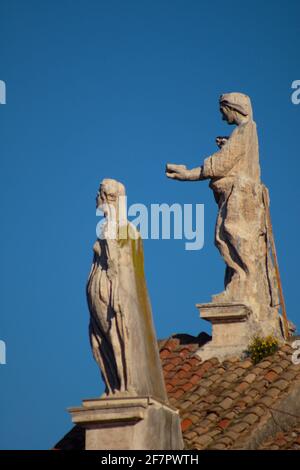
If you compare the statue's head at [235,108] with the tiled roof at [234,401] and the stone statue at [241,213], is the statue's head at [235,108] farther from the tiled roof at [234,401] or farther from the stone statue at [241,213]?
the tiled roof at [234,401]

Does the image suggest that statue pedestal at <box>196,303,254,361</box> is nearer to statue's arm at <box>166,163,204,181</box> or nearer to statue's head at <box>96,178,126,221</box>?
statue's arm at <box>166,163,204,181</box>

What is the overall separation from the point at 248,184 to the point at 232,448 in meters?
5.93

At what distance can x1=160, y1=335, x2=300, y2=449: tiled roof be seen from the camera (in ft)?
81.0

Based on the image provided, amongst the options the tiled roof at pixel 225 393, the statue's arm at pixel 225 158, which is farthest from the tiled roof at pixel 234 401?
the statue's arm at pixel 225 158

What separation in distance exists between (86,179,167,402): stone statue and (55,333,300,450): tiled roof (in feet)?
4.94

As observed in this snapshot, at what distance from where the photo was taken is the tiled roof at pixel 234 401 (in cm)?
2464

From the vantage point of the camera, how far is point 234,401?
2589 cm

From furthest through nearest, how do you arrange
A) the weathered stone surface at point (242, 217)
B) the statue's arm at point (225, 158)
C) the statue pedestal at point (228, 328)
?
the statue's arm at point (225, 158) < the weathered stone surface at point (242, 217) < the statue pedestal at point (228, 328)

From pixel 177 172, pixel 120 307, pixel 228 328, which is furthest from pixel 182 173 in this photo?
pixel 120 307

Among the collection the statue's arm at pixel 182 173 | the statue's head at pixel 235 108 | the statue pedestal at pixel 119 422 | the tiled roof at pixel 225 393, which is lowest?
the statue pedestal at pixel 119 422

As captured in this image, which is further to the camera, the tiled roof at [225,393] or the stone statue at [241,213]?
the stone statue at [241,213]

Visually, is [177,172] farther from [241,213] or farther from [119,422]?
[119,422]

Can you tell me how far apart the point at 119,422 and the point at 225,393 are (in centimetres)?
383

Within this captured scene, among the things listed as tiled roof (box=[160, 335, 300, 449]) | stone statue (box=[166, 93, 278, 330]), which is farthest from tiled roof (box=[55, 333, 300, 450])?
stone statue (box=[166, 93, 278, 330])
